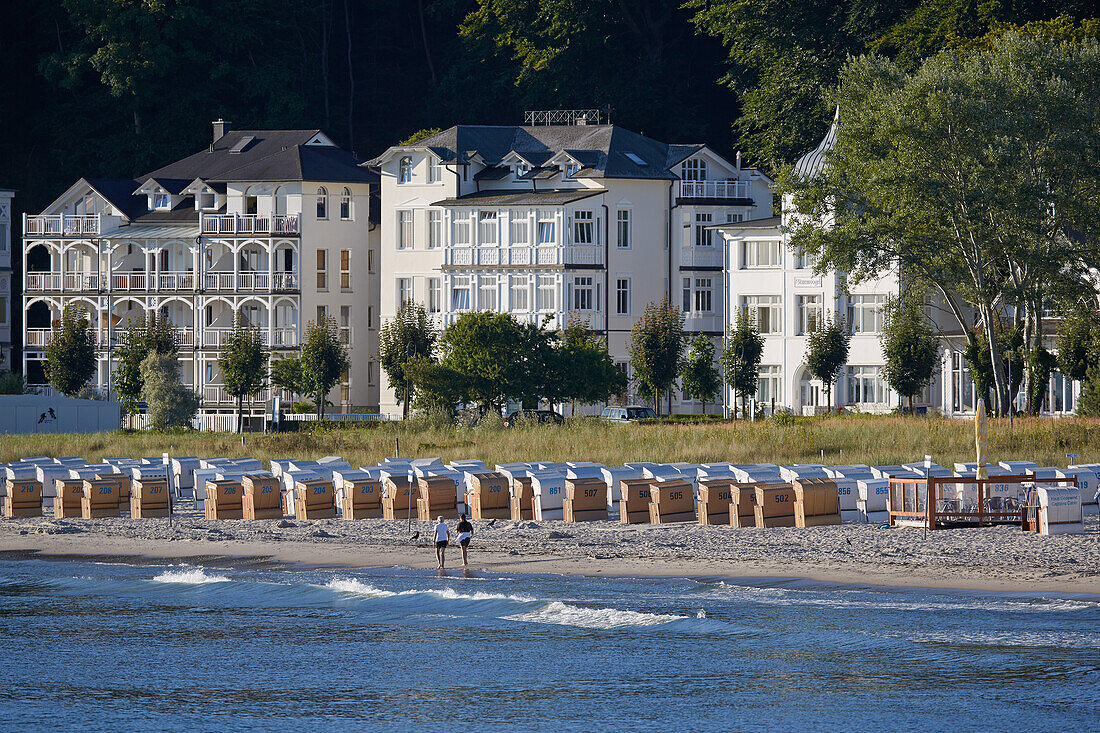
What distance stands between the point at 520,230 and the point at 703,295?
897 centimetres

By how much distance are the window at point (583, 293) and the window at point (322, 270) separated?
13588 mm

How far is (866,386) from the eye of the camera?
6812cm

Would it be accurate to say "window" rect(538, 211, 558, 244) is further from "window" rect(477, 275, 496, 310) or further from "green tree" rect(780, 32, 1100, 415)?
"green tree" rect(780, 32, 1100, 415)

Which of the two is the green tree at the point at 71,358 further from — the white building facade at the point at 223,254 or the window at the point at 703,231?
the window at the point at 703,231

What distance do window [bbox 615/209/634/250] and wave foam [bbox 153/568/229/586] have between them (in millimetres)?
45016

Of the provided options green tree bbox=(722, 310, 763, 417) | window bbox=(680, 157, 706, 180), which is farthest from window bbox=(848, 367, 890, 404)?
window bbox=(680, 157, 706, 180)

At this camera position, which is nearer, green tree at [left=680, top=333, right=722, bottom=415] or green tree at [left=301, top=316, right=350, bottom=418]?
green tree at [left=680, top=333, right=722, bottom=415]

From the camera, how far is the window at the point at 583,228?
74562 mm

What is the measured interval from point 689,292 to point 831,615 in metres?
50.2

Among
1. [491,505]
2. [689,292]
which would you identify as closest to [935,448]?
[491,505]

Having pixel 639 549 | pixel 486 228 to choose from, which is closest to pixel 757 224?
pixel 486 228

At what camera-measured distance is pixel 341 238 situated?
81.2 m

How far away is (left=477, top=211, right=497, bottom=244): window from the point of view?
7581cm

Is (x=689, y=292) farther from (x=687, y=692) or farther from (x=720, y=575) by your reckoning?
(x=687, y=692)
